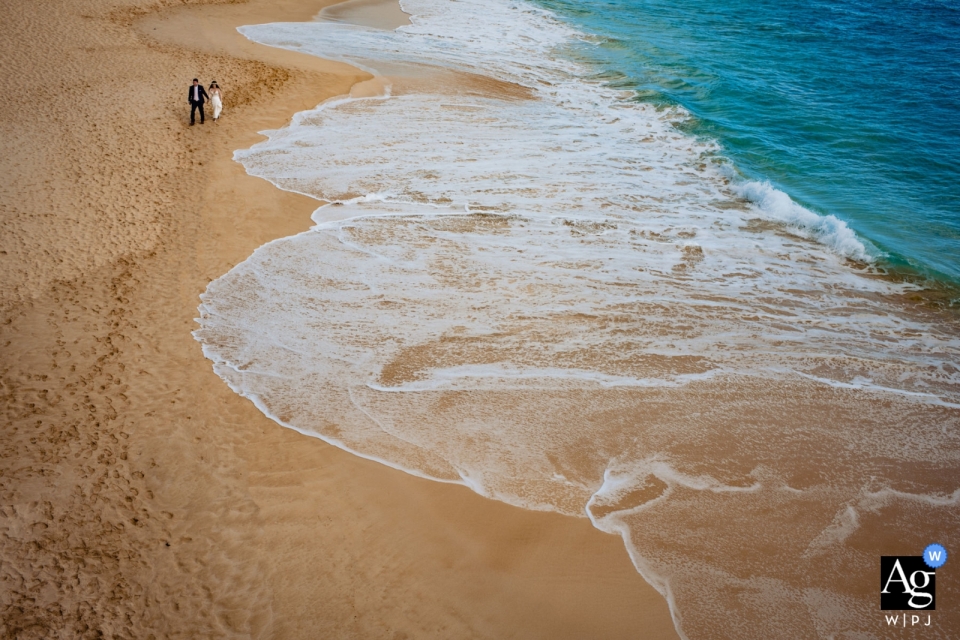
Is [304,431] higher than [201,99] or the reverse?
the reverse

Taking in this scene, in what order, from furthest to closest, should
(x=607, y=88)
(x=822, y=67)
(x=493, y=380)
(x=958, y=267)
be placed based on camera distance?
1. (x=822, y=67)
2. (x=607, y=88)
3. (x=958, y=267)
4. (x=493, y=380)

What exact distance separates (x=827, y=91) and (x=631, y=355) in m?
18.8

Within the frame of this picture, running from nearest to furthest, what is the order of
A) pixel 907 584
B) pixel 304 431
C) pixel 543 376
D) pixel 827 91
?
pixel 907 584
pixel 304 431
pixel 543 376
pixel 827 91

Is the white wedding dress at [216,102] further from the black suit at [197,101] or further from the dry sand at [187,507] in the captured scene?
the dry sand at [187,507]

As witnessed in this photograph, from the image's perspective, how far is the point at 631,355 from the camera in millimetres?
9273

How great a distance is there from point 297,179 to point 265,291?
184 inches

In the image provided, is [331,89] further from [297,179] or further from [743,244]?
[743,244]

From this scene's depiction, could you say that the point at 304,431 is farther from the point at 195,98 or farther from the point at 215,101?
the point at 215,101

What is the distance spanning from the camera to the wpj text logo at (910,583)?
6.14 metres

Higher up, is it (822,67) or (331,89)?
(822,67)

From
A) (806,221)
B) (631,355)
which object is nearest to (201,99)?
(631,355)

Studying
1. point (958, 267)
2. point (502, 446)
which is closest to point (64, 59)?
point (502, 446)

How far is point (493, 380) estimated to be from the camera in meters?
8.70

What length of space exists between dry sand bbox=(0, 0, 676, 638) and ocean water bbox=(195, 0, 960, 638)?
1.46 feet
